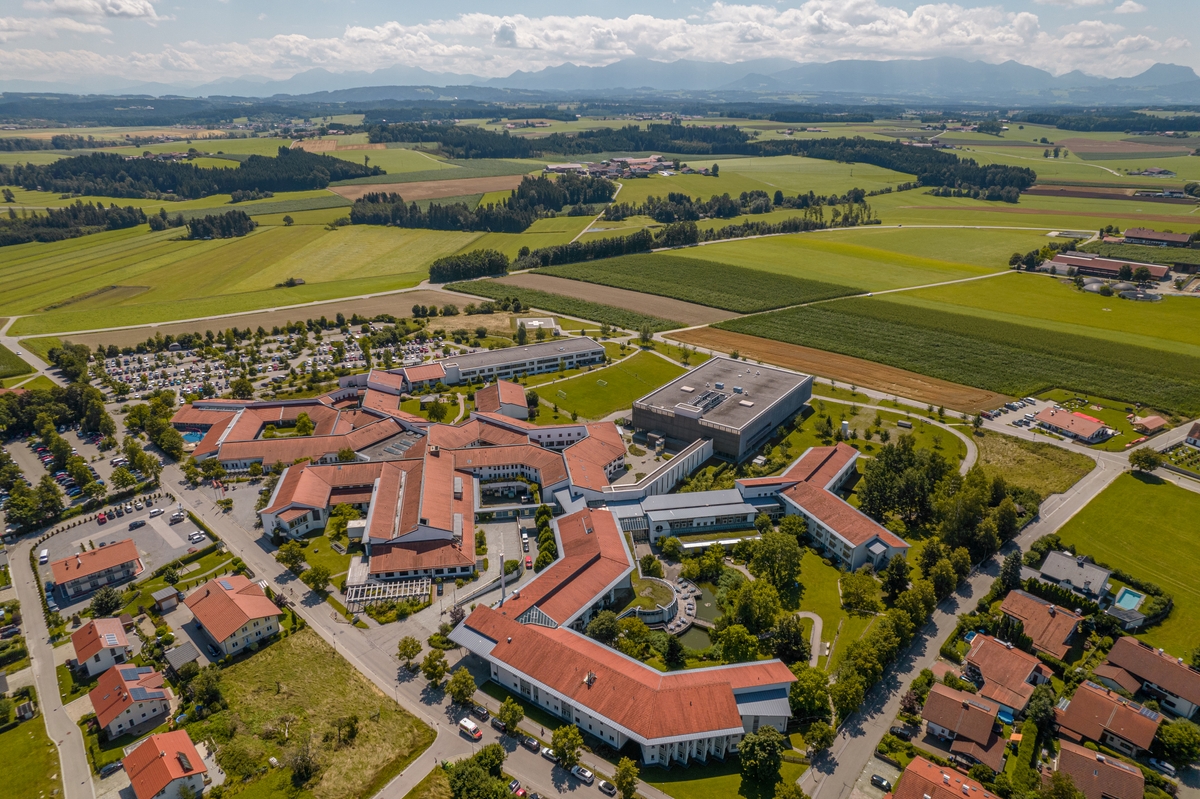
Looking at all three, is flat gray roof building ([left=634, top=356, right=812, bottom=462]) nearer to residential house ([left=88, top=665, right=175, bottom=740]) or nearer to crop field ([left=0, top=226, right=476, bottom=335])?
residential house ([left=88, top=665, right=175, bottom=740])

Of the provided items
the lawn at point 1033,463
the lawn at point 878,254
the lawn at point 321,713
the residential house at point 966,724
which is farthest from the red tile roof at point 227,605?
the lawn at point 878,254

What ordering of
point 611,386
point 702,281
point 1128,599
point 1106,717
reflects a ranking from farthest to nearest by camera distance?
point 702,281
point 611,386
point 1128,599
point 1106,717

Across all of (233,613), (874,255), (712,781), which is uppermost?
(874,255)

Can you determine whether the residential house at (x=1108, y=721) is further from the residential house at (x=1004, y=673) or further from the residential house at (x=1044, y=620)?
the residential house at (x=1044, y=620)

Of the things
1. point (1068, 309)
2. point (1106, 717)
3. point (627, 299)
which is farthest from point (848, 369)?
Answer: point (1106, 717)

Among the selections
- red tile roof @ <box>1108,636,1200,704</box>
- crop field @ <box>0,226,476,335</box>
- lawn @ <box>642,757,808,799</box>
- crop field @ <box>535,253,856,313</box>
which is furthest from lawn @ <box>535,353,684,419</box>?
crop field @ <box>0,226,476,335</box>

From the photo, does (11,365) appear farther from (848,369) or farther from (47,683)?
(848,369)

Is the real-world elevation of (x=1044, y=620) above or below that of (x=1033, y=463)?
below
